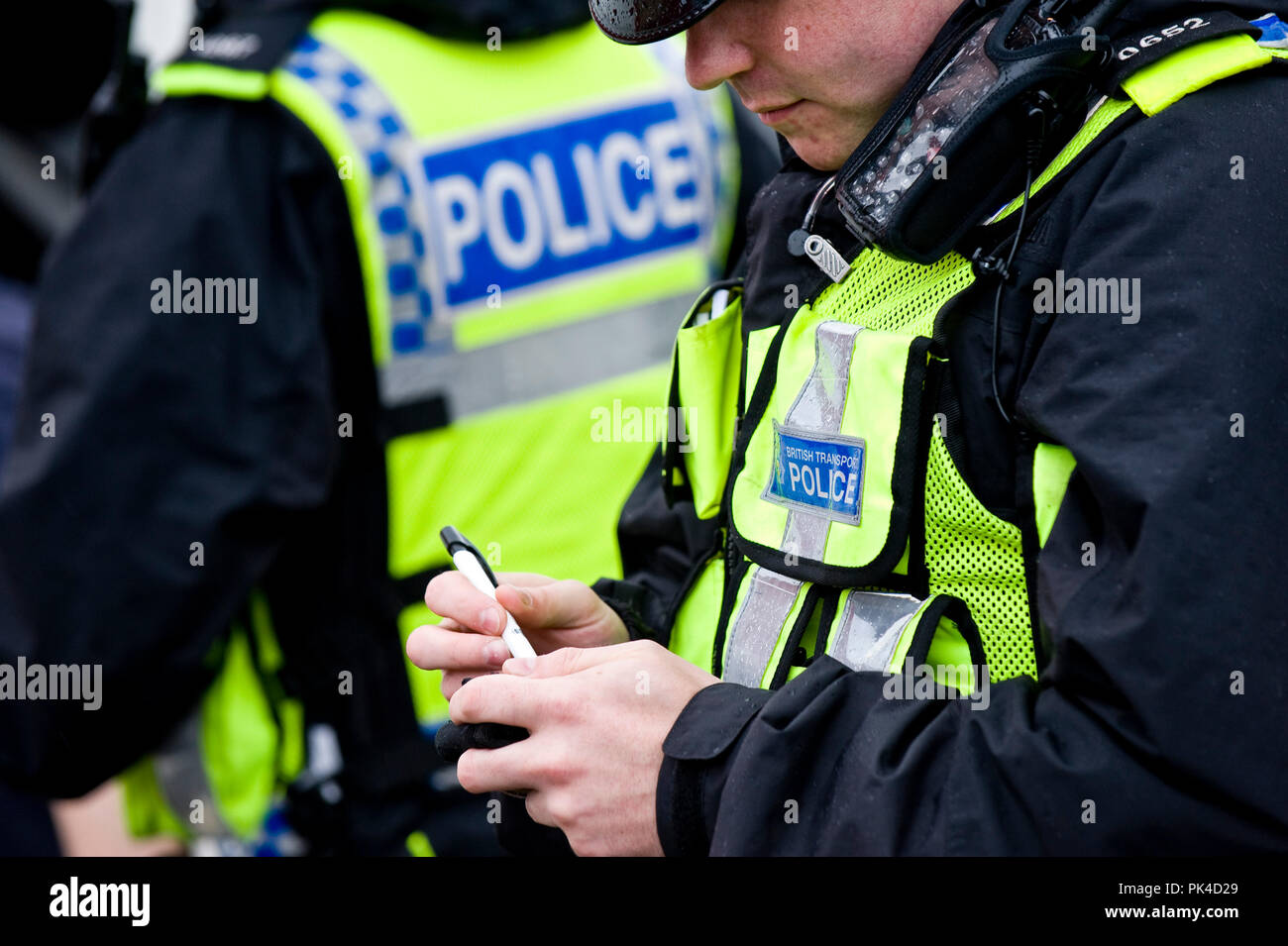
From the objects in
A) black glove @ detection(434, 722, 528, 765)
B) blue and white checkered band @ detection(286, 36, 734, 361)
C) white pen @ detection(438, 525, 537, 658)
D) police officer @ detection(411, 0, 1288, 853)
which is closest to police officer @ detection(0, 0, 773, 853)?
blue and white checkered band @ detection(286, 36, 734, 361)

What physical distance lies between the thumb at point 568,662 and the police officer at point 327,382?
95cm

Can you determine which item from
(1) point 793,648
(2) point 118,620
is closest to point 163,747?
(2) point 118,620

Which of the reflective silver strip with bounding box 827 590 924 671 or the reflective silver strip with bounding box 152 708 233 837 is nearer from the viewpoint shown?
the reflective silver strip with bounding box 827 590 924 671

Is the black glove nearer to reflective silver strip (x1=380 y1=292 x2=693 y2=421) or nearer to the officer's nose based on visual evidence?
the officer's nose

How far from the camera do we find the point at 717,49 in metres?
1.28

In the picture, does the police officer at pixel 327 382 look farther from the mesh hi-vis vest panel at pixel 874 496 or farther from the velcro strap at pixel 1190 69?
the velcro strap at pixel 1190 69

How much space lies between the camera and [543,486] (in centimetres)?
225

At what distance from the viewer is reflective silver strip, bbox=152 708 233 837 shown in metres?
2.21

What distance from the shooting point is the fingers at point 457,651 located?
4.39ft

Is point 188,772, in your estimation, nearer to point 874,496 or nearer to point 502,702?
point 502,702

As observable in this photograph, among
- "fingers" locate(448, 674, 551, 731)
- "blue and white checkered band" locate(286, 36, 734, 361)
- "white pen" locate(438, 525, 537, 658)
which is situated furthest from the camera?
"blue and white checkered band" locate(286, 36, 734, 361)

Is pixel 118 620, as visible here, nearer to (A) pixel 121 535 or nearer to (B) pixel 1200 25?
(A) pixel 121 535

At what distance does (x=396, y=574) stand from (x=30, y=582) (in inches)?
21.6

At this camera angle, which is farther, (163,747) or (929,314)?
(163,747)
